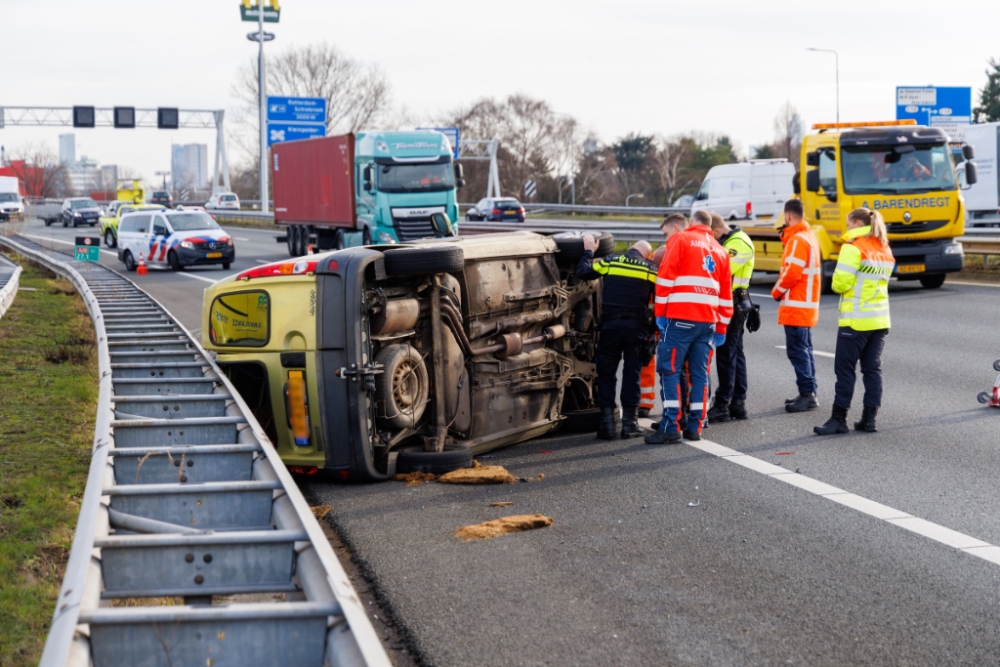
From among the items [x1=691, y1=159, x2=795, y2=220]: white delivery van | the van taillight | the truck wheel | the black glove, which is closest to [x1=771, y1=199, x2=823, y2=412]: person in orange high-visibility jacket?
the black glove

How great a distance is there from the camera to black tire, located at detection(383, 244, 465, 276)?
23.3 ft

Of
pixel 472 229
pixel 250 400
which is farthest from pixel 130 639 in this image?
pixel 472 229

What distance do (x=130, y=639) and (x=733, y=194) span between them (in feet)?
101

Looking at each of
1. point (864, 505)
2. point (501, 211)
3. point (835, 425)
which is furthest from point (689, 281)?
point (501, 211)

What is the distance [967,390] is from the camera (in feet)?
35.6

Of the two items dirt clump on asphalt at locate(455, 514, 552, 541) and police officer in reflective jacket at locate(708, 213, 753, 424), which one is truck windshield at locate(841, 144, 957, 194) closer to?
police officer in reflective jacket at locate(708, 213, 753, 424)

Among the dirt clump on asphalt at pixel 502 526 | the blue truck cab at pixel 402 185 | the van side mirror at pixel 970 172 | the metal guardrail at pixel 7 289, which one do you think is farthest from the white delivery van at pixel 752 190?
the dirt clump on asphalt at pixel 502 526

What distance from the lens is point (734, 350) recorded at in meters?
9.66

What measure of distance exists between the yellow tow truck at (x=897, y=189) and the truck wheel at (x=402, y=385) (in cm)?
1379

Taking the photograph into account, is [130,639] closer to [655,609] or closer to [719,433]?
[655,609]

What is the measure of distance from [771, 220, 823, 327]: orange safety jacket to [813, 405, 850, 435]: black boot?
1.35 m

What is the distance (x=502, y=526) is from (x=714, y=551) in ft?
3.81

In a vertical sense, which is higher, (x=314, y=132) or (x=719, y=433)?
(x=314, y=132)

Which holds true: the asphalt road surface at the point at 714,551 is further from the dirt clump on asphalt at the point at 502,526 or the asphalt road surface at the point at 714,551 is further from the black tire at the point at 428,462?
the black tire at the point at 428,462
